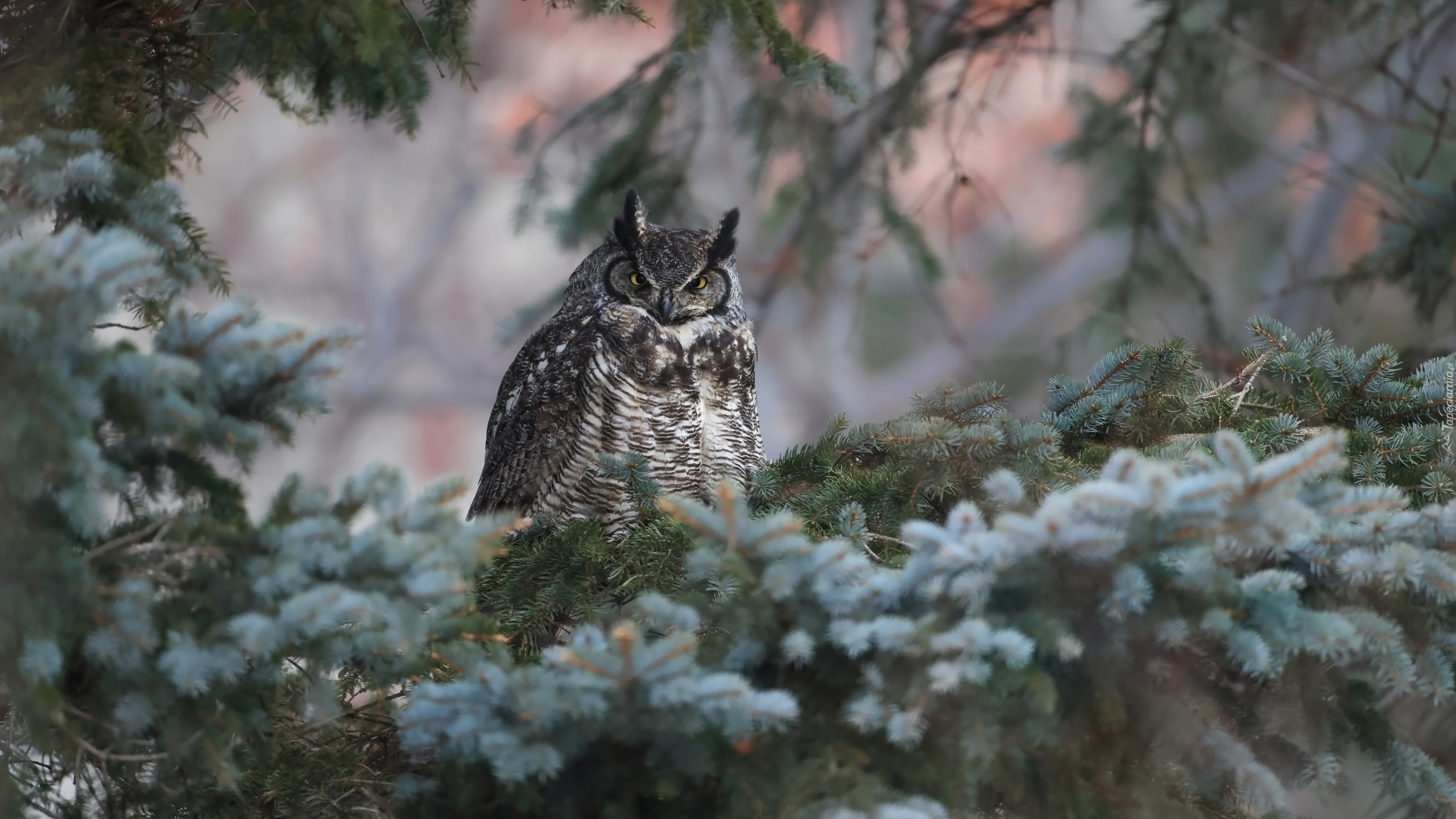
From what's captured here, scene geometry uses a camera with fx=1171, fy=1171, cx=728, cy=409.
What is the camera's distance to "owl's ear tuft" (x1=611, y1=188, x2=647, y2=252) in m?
2.67

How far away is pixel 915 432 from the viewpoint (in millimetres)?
1746

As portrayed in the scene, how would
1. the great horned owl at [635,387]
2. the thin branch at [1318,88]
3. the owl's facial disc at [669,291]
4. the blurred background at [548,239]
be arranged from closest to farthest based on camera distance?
1. the great horned owl at [635,387]
2. the owl's facial disc at [669,291]
3. the thin branch at [1318,88]
4. the blurred background at [548,239]

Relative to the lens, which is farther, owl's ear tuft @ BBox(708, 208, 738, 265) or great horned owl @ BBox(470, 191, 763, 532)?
owl's ear tuft @ BBox(708, 208, 738, 265)

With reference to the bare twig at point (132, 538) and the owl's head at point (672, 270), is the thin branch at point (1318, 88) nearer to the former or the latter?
the owl's head at point (672, 270)

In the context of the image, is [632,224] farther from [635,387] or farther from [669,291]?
[635,387]

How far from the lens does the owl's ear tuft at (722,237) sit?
2.69 m

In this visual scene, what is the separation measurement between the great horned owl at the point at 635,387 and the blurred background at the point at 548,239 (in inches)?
193

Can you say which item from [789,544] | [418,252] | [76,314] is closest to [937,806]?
[789,544]

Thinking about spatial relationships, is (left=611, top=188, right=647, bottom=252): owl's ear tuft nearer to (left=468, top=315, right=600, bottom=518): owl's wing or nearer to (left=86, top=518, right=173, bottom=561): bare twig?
(left=468, top=315, right=600, bottom=518): owl's wing

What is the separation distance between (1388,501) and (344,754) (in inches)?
52.6

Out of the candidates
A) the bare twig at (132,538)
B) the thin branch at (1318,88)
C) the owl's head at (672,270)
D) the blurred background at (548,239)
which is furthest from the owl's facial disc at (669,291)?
the blurred background at (548,239)

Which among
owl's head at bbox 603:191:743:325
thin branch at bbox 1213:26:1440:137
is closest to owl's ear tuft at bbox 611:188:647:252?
owl's head at bbox 603:191:743:325

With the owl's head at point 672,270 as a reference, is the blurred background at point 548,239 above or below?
above

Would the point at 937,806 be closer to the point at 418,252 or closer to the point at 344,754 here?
the point at 344,754
